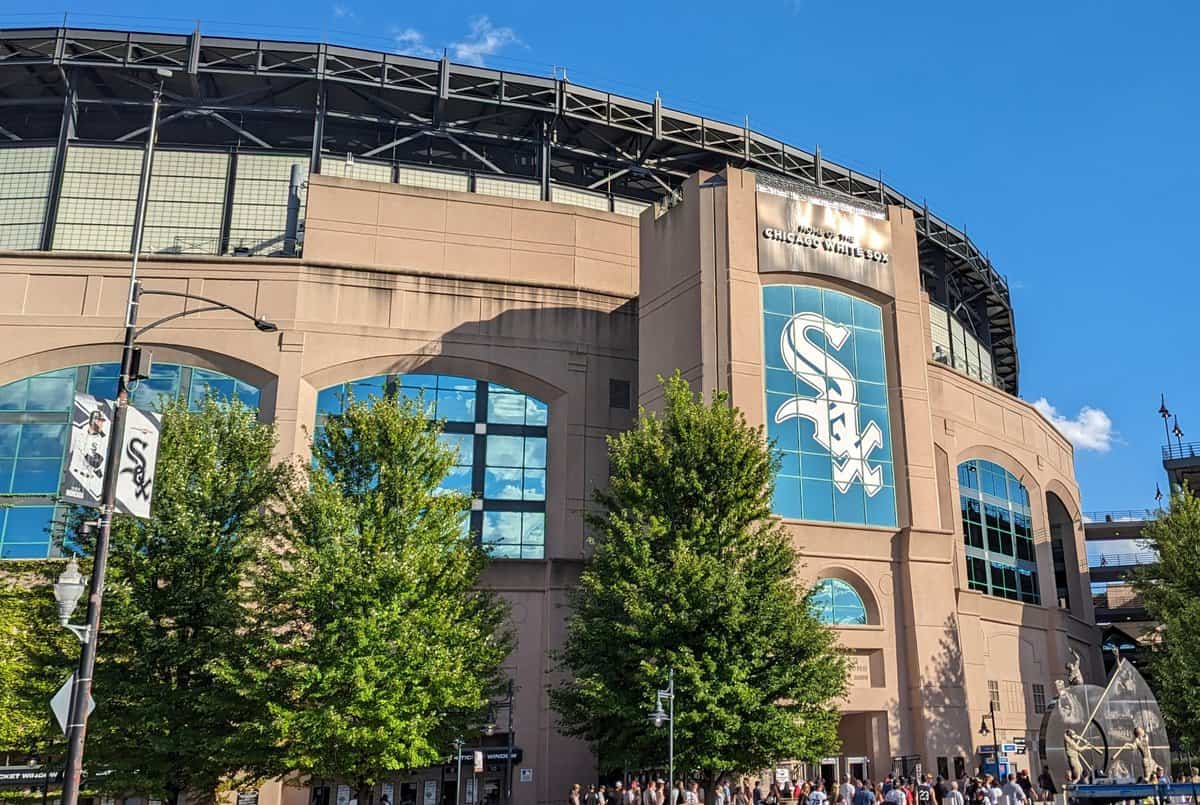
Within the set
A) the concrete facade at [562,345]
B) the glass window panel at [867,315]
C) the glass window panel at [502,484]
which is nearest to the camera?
the concrete facade at [562,345]

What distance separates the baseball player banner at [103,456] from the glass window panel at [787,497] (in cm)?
2331

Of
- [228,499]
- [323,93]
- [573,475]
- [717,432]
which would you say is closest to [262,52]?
[323,93]

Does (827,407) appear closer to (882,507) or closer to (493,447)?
(882,507)

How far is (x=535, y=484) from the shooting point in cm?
4106

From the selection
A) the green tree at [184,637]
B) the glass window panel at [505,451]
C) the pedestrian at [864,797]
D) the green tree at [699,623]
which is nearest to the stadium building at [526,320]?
the glass window panel at [505,451]

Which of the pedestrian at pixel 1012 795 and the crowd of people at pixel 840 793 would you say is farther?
the crowd of people at pixel 840 793

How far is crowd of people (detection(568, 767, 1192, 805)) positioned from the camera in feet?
88.8

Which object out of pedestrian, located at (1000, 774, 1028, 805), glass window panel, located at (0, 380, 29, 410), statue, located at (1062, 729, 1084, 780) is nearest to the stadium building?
glass window panel, located at (0, 380, 29, 410)

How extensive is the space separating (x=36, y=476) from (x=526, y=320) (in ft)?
61.3

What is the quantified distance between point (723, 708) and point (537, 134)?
32789 mm

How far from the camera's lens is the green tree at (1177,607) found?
3819 cm

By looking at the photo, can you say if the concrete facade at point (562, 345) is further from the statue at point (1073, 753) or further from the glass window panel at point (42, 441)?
the statue at point (1073, 753)

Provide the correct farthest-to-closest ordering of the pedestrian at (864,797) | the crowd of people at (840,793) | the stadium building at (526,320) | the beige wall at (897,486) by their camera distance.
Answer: the stadium building at (526,320) → the beige wall at (897,486) → the crowd of people at (840,793) → the pedestrian at (864,797)

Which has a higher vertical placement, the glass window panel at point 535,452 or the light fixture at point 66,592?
the glass window panel at point 535,452
